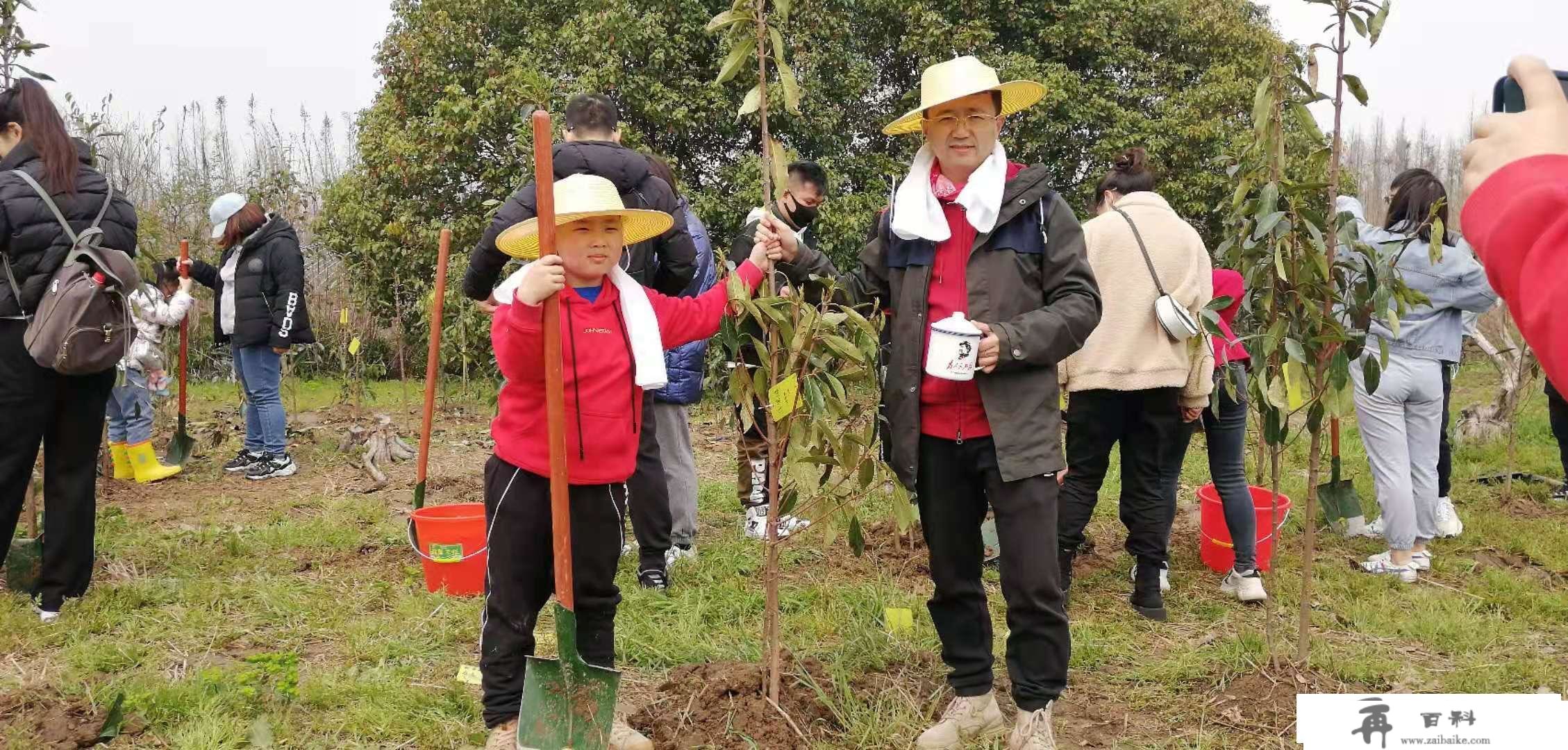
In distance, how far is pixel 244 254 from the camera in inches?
273

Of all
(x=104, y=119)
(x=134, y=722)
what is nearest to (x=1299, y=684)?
(x=134, y=722)

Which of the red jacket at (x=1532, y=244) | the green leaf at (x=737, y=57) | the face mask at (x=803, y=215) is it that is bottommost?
the red jacket at (x=1532, y=244)

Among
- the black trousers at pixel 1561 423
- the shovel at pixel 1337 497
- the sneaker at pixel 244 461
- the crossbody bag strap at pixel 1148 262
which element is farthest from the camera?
the sneaker at pixel 244 461

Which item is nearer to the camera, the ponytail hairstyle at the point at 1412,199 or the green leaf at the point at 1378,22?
the green leaf at the point at 1378,22

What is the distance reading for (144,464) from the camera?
692 centimetres

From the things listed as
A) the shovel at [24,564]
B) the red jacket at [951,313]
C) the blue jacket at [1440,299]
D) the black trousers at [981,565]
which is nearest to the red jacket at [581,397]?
the red jacket at [951,313]

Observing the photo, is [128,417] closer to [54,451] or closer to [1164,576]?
[54,451]

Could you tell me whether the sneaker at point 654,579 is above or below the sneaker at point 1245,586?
above

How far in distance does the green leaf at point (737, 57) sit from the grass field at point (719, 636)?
175cm

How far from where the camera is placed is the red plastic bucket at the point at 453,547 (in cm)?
429

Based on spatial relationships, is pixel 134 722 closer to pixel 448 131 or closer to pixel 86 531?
pixel 86 531

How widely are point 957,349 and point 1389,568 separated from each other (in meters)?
3.39

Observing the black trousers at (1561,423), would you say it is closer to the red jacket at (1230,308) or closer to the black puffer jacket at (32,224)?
the red jacket at (1230,308)

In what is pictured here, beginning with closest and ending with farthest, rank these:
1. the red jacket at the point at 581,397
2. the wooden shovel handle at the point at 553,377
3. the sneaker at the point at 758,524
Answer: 1. the wooden shovel handle at the point at 553,377
2. the red jacket at the point at 581,397
3. the sneaker at the point at 758,524
